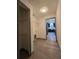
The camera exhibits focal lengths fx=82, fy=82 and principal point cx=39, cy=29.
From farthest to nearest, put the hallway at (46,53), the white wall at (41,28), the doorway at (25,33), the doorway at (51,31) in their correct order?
1. the doorway at (51,31)
2. the white wall at (41,28)
3. the doorway at (25,33)
4. the hallway at (46,53)

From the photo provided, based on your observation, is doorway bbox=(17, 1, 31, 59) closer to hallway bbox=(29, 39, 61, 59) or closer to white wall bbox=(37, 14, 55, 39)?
hallway bbox=(29, 39, 61, 59)

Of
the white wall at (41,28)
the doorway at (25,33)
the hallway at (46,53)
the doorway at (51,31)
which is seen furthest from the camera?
the doorway at (51,31)

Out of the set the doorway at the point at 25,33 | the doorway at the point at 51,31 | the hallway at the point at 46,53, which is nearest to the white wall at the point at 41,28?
the doorway at the point at 51,31

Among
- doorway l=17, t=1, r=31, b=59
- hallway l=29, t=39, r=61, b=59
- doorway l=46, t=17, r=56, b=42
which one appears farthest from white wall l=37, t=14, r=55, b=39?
doorway l=17, t=1, r=31, b=59

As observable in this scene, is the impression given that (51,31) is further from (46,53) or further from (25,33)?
(25,33)

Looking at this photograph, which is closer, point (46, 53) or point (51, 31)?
point (46, 53)


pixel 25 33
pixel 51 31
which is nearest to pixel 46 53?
pixel 25 33

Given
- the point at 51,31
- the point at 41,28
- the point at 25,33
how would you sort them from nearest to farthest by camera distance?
the point at 25,33 < the point at 41,28 < the point at 51,31

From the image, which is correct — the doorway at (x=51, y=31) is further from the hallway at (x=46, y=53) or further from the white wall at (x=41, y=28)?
the hallway at (x=46, y=53)

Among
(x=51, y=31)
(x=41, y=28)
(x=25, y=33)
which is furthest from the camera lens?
(x=51, y=31)

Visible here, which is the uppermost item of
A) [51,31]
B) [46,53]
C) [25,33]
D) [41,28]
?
[41,28]
